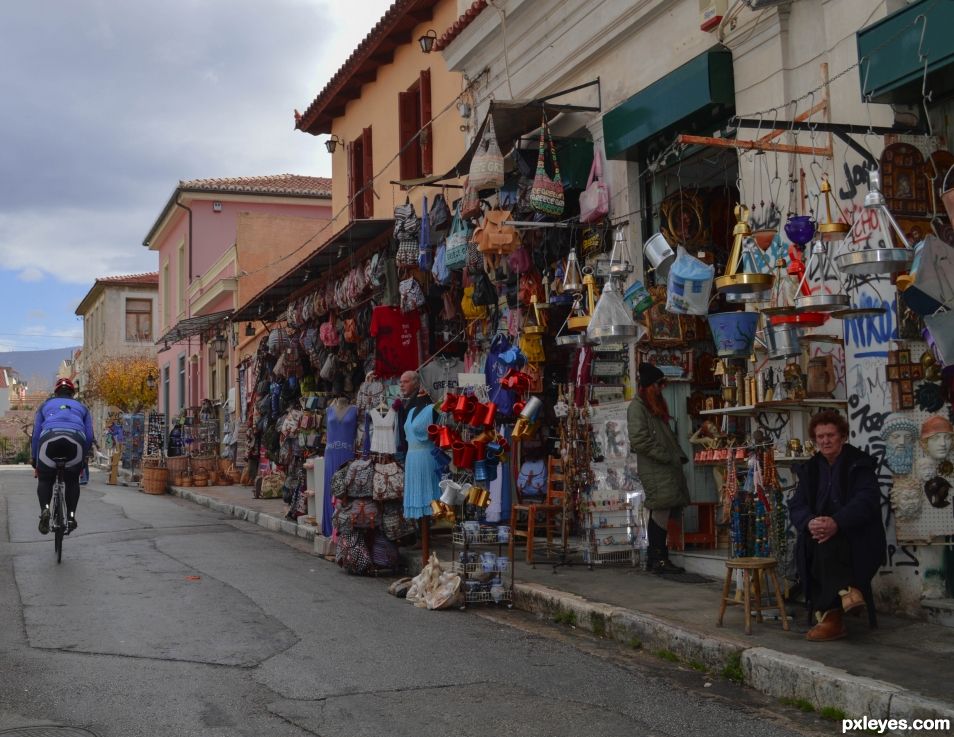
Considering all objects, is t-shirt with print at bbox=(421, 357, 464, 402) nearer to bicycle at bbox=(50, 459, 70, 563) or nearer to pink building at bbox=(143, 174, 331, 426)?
bicycle at bbox=(50, 459, 70, 563)

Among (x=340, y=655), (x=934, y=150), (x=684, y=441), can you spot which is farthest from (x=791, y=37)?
(x=340, y=655)

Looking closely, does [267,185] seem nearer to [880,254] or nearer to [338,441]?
[338,441]

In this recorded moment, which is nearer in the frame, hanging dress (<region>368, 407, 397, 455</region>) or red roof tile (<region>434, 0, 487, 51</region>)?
hanging dress (<region>368, 407, 397, 455</region>)

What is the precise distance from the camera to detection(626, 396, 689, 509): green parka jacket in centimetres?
933

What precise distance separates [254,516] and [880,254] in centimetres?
1328

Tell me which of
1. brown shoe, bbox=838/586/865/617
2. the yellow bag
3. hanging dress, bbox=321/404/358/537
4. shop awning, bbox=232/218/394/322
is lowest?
brown shoe, bbox=838/586/865/617

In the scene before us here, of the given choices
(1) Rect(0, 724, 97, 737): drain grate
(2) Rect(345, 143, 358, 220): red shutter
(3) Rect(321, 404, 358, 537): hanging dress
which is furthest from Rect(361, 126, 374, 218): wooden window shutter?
(1) Rect(0, 724, 97, 737): drain grate

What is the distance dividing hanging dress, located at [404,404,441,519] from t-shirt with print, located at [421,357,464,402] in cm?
308

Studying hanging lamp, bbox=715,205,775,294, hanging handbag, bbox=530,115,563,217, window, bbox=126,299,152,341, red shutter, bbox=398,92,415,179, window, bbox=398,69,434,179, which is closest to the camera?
hanging lamp, bbox=715,205,775,294

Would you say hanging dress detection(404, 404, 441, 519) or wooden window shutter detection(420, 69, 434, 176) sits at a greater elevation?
wooden window shutter detection(420, 69, 434, 176)

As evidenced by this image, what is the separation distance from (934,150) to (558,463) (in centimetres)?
489

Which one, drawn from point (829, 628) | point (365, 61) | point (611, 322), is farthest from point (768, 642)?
point (365, 61)

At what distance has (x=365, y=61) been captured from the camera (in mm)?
19156

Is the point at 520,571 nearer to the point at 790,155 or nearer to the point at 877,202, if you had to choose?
the point at 790,155
